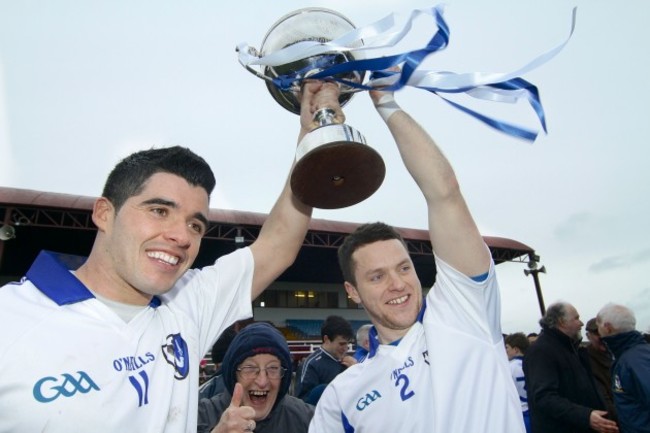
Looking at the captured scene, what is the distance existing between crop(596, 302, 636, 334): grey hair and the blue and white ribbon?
10.0 feet

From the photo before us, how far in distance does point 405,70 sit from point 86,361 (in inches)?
61.4

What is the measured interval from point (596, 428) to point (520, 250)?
1906 centimetres

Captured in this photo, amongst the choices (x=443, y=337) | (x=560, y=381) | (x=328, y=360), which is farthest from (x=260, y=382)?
(x=560, y=381)

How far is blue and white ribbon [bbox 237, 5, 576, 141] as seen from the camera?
174 centimetres

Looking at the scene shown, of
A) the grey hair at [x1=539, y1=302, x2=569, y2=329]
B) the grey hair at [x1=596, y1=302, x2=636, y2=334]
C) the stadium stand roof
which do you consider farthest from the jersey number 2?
the stadium stand roof

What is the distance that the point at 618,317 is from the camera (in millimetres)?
3943

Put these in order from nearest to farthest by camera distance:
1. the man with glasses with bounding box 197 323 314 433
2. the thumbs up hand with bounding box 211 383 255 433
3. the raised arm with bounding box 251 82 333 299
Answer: the thumbs up hand with bounding box 211 383 255 433, the raised arm with bounding box 251 82 333 299, the man with glasses with bounding box 197 323 314 433

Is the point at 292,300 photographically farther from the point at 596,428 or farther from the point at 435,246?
the point at 435,246

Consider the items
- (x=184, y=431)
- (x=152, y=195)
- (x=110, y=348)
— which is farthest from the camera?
(x=152, y=195)

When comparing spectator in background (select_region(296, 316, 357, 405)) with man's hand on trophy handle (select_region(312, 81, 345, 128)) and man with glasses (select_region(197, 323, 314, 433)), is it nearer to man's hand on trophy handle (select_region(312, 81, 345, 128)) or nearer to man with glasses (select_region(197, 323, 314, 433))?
man with glasses (select_region(197, 323, 314, 433))

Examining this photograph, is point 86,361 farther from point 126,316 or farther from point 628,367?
point 628,367

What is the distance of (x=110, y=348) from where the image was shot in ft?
5.04

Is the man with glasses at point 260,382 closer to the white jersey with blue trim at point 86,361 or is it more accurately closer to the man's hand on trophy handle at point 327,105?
the white jersey with blue trim at point 86,361

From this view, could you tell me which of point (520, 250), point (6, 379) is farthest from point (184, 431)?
point (520, 250)
